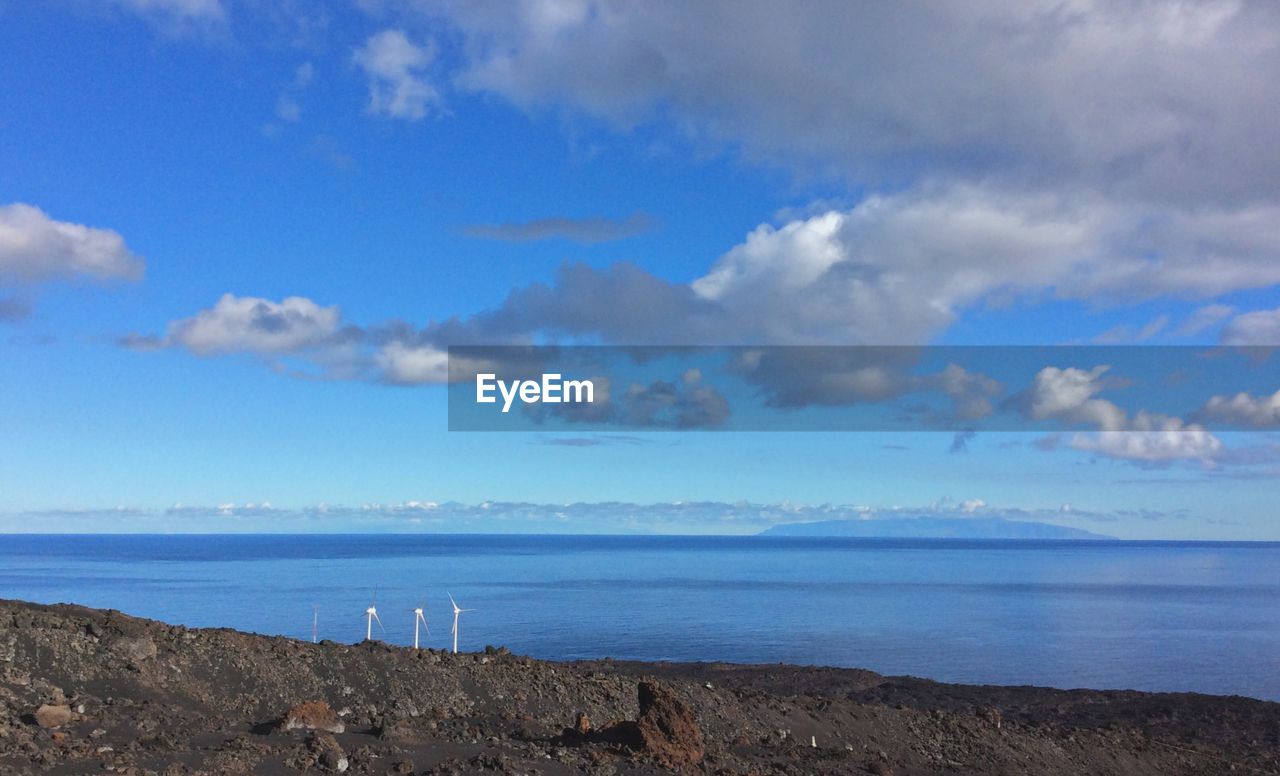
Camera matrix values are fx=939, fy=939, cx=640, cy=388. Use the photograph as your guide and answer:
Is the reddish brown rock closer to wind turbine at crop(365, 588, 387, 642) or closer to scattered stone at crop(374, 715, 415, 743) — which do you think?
scattered stone at crop(374, 715, 415, 743)

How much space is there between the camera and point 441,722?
1800cm

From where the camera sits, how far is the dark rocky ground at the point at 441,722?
14555 mm

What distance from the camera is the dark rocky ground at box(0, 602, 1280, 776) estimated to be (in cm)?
1455

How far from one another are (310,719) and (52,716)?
394 cm

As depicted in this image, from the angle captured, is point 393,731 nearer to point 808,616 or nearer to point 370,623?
point 370,623

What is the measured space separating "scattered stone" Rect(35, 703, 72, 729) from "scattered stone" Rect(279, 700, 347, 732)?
330 centimetres

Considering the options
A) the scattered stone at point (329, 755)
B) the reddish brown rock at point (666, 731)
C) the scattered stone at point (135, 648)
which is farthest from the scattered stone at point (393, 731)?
the scattered stone at point (135, 648)

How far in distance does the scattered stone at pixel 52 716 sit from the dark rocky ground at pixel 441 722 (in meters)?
0.04

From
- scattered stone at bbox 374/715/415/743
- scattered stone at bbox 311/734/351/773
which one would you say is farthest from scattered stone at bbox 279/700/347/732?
scattered stone at bbox 311/734/351/773

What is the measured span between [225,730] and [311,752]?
8.51 feet

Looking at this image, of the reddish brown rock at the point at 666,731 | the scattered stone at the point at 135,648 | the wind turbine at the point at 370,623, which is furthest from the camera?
the wind turbine at the point at 370,623

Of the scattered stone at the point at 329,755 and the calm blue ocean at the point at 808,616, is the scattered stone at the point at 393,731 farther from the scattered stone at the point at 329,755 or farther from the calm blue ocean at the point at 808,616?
the calm blue ocean at the point at 808,616

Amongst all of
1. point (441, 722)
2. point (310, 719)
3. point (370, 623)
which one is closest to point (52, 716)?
point (310, 719)

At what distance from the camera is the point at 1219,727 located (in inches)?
1351
